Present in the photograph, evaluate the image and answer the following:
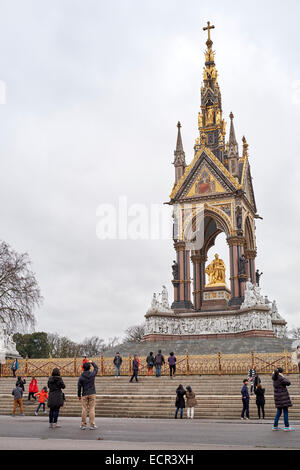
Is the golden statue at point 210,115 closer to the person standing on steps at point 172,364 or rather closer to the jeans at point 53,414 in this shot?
the person standing on steps at point 172,364

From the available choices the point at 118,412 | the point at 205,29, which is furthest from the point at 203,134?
the point at 118,412

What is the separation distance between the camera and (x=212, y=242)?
4694 centimetres

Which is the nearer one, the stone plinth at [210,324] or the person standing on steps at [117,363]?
the person standing on steps at [117,363]

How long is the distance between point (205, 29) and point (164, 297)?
24.3m

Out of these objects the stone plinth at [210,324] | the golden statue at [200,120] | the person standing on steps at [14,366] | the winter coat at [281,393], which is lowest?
the winter coat at [281,393]

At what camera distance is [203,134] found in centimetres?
4519

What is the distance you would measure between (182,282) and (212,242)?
6830 mm

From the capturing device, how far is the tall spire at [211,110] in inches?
1784

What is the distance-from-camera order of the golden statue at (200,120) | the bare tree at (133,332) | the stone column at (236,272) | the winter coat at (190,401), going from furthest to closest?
the bare tree at (133,332) < the golden statue at (200,120) < the stone column at (236,272) < the winter coat at (190,401)

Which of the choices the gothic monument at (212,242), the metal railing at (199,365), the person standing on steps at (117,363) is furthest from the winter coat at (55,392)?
the gothic monument at (212,242)

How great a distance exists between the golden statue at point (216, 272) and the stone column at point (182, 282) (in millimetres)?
2321

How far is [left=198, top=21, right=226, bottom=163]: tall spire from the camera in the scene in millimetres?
45312

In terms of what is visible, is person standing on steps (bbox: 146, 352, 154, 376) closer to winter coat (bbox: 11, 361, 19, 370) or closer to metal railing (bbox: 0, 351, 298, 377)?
metal railing (bbox: 0, 351, 298, 377)
